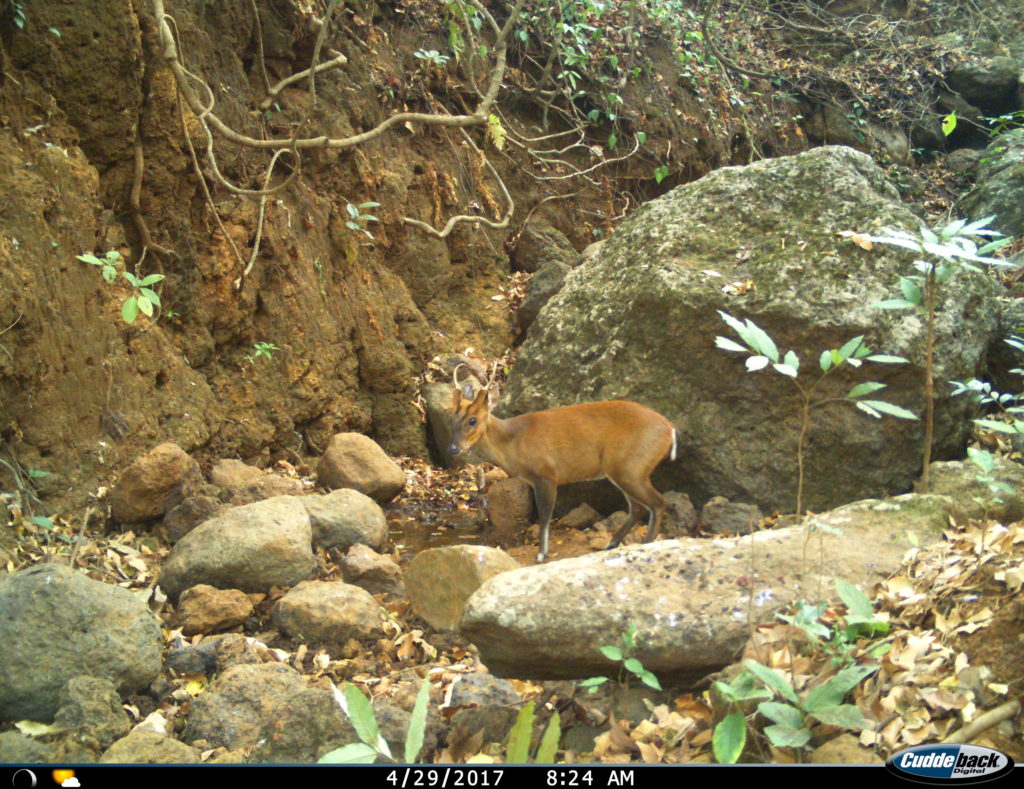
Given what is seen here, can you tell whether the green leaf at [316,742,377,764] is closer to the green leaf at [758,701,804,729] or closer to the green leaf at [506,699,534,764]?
the green leaf at [506,699,534,764]

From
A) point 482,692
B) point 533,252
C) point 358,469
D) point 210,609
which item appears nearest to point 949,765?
point 482,692

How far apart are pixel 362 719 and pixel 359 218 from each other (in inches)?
274

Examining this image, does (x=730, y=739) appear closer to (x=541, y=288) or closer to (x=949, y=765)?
(x=949, y=765)

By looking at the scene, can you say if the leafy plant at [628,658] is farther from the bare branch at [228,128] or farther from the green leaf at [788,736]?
the bare branch at [228,128]

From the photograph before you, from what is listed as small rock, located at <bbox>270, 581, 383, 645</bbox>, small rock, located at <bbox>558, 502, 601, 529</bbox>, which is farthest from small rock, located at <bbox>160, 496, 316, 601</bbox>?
small rock, located at <bbox>558, 502, 601, 529</bbox>

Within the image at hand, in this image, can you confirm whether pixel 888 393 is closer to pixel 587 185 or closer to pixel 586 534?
pixel 586 534

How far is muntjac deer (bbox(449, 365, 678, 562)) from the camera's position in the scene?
22.3ft

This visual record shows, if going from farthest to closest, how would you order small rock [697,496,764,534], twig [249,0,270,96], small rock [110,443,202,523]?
twig [249,0,270,96], small rock [697,496,764,534], small rock [110,443,202,523]

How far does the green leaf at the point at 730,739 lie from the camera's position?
256 cm

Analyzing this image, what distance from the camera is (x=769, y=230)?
7.18 m

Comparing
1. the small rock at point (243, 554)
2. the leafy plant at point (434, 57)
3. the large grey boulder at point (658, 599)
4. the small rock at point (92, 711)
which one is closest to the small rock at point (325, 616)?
the small rock at point (243, 554)

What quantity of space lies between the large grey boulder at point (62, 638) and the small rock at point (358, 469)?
3329mm

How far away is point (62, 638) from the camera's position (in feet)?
13.2

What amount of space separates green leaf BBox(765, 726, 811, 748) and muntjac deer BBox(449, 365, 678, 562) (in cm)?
413
